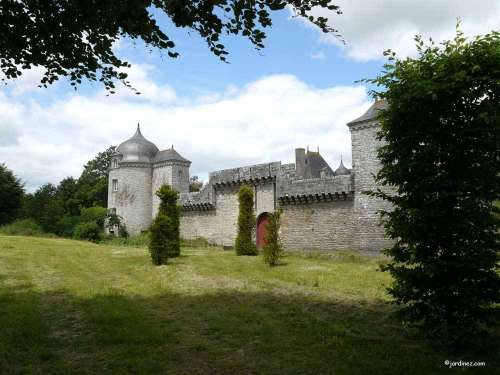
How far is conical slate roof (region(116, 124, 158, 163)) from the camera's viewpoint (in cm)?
3122

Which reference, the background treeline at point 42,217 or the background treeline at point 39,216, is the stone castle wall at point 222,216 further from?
the background treeline at point 39,216

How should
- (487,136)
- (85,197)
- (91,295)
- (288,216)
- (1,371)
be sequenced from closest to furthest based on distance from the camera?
(1,371)
(487,136)
(91,295)
(288,216)
(85,197)

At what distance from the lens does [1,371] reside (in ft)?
16.0

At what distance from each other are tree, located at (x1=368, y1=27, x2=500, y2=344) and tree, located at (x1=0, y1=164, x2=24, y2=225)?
3328cm

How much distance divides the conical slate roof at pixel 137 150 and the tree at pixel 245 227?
14.3 m

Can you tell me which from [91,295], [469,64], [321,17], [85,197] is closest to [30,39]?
[321,17]

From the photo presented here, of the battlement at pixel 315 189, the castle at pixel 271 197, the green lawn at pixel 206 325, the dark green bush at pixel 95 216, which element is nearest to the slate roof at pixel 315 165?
the castle at pixel 271 197

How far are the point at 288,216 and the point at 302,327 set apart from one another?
14563 millimetres

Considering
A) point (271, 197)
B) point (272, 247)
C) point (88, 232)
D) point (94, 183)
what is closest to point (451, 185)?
point (272, 247)

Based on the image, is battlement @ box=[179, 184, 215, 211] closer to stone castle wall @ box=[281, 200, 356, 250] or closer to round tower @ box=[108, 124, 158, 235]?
round tower @ box=[108, 124, 158, 235]

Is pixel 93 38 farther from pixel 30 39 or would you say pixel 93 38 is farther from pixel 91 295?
pixel 91 295

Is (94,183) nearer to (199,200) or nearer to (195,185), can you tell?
(195,185)

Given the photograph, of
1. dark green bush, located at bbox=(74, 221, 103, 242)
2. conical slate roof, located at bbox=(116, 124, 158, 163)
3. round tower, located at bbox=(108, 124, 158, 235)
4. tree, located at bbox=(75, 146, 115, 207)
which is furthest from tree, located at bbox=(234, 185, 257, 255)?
tree, located at bbox=(75, 146, 115, 207)

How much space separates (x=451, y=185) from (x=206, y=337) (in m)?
4.06
